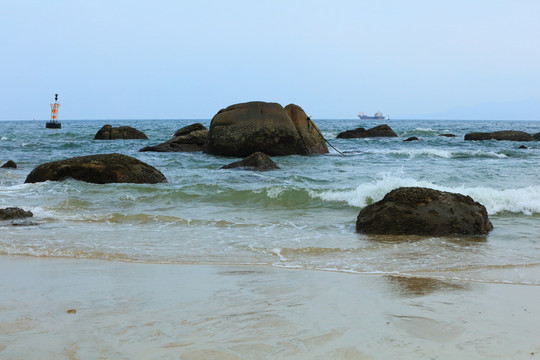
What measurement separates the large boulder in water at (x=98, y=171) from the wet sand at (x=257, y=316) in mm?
6536

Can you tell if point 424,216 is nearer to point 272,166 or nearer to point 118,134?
point 272,166

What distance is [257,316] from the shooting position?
11.5 ft

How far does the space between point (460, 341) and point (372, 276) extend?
5.69 ft

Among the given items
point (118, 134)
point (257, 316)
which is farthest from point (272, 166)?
point (118, 134)

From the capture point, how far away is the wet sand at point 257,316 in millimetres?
2949

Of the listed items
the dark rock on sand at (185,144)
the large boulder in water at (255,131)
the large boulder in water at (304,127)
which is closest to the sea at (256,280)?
the large boulder in water at (255,131)

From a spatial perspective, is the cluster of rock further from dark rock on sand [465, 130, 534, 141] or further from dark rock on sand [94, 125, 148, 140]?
dark rock on sand [465, 130, 534, 141]

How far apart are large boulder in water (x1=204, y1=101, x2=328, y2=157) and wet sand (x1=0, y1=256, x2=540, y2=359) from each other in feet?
40.9

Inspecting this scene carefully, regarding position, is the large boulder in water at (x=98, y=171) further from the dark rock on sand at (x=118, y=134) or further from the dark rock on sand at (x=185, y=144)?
the dark rock on sand at (x=118, y=134)

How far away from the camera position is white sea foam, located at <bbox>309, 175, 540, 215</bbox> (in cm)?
858

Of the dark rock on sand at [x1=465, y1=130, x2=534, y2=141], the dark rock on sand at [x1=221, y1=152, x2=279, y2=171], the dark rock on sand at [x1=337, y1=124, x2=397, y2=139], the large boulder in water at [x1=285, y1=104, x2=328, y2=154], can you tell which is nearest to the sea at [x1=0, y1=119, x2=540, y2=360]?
the dark rock on sand at [x1=221, y1=152, x2=279, y2=171]

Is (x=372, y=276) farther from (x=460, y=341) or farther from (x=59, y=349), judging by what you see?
(x=59, y=349)

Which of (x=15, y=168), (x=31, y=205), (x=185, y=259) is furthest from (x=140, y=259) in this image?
(x=15, y=168)

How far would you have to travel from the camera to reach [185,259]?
5566 millimetres
